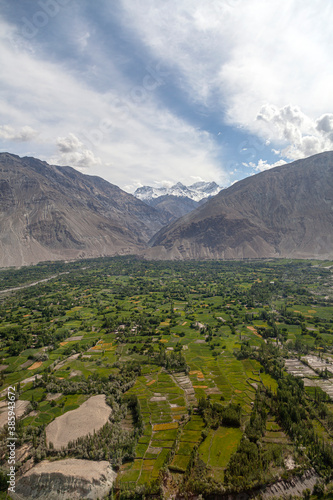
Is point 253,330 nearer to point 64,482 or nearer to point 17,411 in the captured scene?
point 17,411

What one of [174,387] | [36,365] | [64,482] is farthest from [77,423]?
[36,365]

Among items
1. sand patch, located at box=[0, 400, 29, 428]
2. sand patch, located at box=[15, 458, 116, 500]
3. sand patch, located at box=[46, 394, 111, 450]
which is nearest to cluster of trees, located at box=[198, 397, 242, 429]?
sand patch, located at box=[46, 394, 111, 450]

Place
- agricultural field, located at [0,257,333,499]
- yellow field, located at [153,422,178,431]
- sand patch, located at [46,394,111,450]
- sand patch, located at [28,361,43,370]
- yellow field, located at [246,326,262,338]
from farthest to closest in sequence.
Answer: yellow field, located at [246,326,262,338]
sand patch, located at [28,361,43,370]
yellow field, located at [153,422,178,431]
sand patch, located at [46,394,111,450]
agricultural field, located at [0,257,333,499]

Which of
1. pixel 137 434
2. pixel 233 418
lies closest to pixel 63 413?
pixel 137 434

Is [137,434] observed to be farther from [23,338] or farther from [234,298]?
[234,298]

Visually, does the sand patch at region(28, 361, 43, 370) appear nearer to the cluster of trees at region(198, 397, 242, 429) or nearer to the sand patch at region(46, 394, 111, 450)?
the sand patch at region(46, 394, 111, 450)

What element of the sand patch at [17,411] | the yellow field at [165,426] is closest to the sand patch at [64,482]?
the yellow field at [165,426]

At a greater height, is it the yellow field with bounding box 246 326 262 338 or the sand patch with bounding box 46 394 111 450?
the sand patch with bounding box 46 394 111 450

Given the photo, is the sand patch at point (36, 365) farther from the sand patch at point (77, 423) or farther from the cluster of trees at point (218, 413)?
the cluster of trees at point (218, 413)

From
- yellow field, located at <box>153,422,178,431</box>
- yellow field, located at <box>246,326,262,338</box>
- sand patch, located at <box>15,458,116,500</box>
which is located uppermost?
sand patch, located at <box>15,458,116,500</box>
